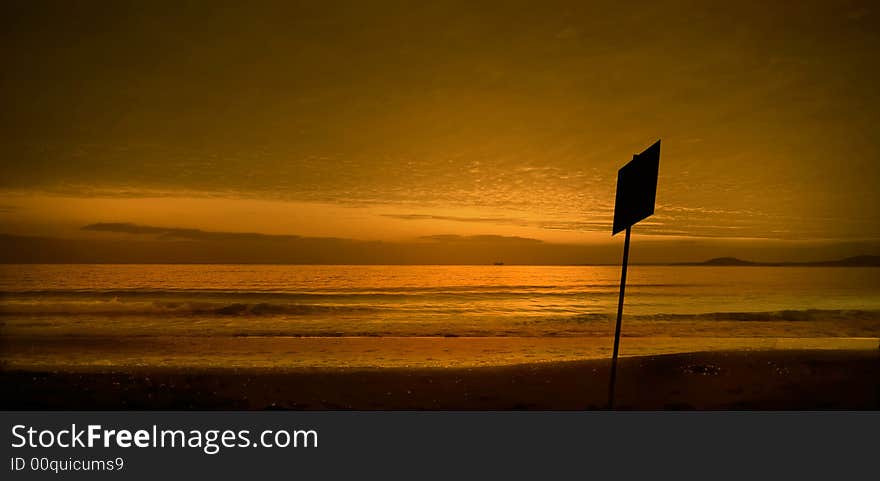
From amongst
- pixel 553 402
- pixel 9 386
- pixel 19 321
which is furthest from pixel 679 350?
pixel 19 321

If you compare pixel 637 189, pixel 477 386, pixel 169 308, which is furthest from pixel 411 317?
pixel 637 189

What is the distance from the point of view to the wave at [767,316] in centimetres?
2122

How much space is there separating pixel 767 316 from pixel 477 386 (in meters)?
Result: 19.4

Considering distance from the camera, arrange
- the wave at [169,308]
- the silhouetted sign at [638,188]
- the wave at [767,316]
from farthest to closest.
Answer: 1. the wave at [169,308]
2. the wave at [767,316]
3. the silhouetted sign at [638,188]

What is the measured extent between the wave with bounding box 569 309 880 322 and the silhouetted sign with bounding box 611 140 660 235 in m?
18.3

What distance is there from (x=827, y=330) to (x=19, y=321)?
28.0m

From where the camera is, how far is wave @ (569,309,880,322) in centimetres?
2122

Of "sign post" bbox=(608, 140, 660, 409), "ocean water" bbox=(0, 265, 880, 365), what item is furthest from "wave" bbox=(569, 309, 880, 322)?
"sign post" bbox=(608, 140, 660, 409)

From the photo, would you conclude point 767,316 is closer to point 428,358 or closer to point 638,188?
point 428,358

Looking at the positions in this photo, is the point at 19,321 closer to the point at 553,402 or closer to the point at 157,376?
the point at 157,376

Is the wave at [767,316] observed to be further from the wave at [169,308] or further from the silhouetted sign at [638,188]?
the silhouetted sign at [638,188]

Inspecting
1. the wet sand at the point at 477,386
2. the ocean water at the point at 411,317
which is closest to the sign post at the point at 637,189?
the wet sand at the point at 477,386

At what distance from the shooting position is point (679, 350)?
12.5 metres

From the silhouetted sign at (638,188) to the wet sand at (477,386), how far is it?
279 cm
